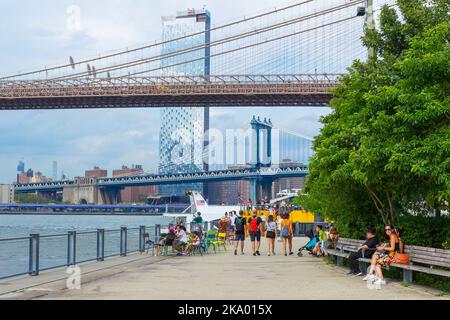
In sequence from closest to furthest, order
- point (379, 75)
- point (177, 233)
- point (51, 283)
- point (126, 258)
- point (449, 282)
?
point (449, 282)
point (51, 283)
point (379, 75)
point (126, 258)
point (177, 233)

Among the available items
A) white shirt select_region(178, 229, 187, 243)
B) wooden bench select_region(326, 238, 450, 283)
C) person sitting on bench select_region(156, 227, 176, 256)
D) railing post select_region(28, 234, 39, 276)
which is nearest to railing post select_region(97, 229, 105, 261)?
person sitting on bench select_region(156, 227, 176, 256)

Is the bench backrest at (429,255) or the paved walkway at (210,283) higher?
the bench backrest at (429,255)

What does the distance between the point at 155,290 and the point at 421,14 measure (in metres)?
8.13

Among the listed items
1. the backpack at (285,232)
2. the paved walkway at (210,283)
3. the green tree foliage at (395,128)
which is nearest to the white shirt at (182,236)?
the backpack at (285,232)

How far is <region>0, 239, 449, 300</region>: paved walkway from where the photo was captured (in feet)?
38.0

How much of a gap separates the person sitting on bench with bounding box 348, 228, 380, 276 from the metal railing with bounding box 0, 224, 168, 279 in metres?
6.05

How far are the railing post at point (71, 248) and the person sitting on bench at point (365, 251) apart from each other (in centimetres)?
611

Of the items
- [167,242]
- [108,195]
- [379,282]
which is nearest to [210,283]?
[379,282]

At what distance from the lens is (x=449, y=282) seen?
475 inches

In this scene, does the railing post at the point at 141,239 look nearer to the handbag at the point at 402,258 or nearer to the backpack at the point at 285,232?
the backpack at the point at 285,232

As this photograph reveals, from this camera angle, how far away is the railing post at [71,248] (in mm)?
16906

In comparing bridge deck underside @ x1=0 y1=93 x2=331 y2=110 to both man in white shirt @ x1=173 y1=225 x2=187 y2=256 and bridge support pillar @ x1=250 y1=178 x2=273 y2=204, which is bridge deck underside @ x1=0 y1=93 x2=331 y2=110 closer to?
bridge support pillar @ x1=250 y1=178 x2=273 y2=204
